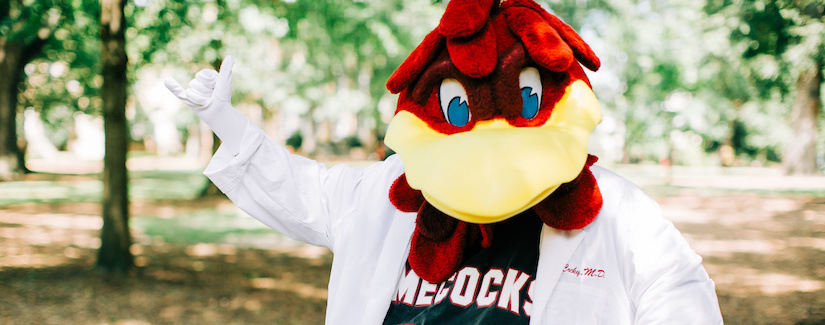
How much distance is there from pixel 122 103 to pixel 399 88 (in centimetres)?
566

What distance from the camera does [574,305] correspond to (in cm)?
156

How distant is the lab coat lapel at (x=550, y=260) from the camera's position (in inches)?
61.7

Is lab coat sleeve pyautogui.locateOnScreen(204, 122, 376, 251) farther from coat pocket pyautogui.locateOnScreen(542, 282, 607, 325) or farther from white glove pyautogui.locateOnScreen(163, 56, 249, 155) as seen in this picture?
coat pocket pyautogui.locateOnScreen(542, 282, 607, 325)

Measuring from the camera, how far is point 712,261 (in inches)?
336

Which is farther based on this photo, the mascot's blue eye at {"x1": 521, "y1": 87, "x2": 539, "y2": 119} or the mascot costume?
the mascot's blue eye at {"x1": 521, "y1": 87, "x2": 539, "y2": 119}

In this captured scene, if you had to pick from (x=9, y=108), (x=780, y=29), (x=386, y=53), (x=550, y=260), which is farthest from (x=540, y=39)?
(x=9, y=108)

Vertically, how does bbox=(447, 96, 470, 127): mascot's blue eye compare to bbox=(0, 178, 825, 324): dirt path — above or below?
above

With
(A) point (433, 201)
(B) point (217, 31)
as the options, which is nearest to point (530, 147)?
(A) point (433, 201)

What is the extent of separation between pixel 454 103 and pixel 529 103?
22 cm

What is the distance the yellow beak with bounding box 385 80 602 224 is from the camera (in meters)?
1.45

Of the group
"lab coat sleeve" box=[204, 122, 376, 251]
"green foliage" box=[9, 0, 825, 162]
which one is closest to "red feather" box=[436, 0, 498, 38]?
"lab coat sleeve" box=[204, 122, 376, 251]

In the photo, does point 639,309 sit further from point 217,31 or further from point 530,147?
point 217,31

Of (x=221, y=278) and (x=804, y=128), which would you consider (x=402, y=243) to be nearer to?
(x=221, y=278)

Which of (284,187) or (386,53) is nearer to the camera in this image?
(284,187)
